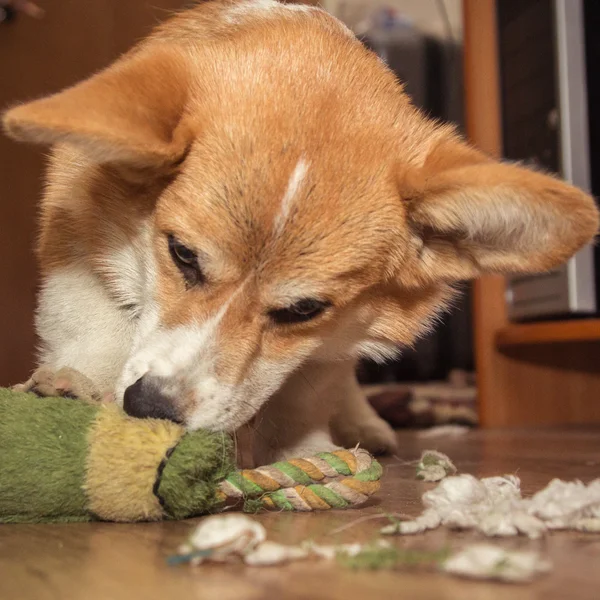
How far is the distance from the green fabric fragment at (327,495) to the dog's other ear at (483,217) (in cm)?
42

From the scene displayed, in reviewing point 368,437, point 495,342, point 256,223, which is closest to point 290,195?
point 256,223

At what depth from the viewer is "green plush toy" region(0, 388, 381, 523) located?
102 centimetres

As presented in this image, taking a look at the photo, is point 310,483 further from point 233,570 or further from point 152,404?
point 233,570

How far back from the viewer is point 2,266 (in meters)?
2.47

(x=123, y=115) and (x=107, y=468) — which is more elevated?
(x=123, y=115)

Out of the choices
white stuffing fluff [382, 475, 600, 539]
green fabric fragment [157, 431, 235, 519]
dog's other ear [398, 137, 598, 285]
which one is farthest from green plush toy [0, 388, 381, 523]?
dog's other ear [398, 137, 598, 285]

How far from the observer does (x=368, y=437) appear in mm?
1886

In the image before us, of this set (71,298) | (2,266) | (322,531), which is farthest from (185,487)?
(2,266)

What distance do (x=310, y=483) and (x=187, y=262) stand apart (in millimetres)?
358

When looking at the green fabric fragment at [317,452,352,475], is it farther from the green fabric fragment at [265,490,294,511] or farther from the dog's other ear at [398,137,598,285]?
the dog's other ear at [398,137,598,285]

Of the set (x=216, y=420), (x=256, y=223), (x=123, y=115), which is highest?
(x=123, y=115)

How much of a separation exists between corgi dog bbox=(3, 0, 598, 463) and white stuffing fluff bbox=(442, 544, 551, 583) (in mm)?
443

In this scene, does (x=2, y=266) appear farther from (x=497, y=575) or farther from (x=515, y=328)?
(x=497, y=575)

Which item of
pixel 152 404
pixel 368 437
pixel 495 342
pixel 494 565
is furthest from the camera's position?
pixel 495 342
